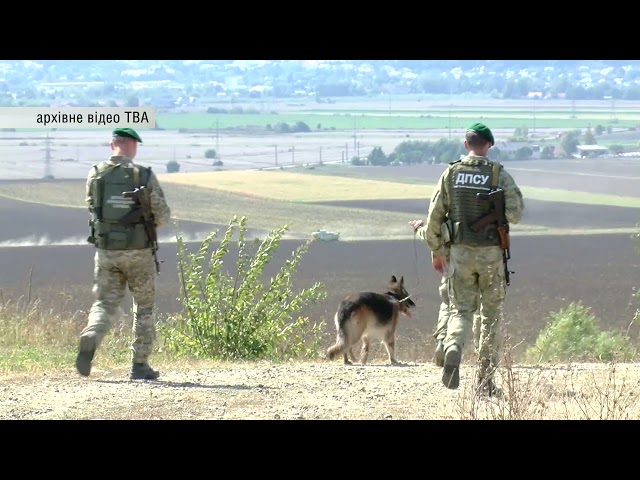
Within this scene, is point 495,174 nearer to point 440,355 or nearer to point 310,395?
point 310,395

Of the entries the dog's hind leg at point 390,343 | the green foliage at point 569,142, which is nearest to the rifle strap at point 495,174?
the dog's hind leg at point 390,343

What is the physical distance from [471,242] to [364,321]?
3.48 meters

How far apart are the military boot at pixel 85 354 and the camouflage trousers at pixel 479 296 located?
3000 millimetres

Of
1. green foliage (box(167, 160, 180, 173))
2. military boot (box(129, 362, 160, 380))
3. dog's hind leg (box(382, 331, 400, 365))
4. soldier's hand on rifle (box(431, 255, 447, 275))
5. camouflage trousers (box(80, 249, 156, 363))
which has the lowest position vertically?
green foliage (box(167, 160, 180, 173))

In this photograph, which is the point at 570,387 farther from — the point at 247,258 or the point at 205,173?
the point at 205,173

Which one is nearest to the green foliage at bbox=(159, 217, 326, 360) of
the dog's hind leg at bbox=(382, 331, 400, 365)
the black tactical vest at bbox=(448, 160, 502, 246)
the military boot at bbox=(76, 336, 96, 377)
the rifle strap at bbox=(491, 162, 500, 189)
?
the dog's hind leg at bbox=(382, 331, 400, 365)

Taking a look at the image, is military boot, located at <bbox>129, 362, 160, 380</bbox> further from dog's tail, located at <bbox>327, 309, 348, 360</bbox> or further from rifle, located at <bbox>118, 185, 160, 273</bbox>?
dog's tail, located at <bbox>327, 309, 348, 360</bbox>

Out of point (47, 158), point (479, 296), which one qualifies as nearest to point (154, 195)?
point (479, 296)

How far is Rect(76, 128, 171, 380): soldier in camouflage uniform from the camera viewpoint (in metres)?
11.0

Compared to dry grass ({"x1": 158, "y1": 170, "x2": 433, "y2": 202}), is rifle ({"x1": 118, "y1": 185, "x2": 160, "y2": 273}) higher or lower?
higher

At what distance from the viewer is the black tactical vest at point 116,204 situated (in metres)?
11.0

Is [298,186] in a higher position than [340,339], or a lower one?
lower

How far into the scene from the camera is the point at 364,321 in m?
13.5

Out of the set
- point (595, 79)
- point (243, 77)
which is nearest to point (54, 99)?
point (243, 77)
